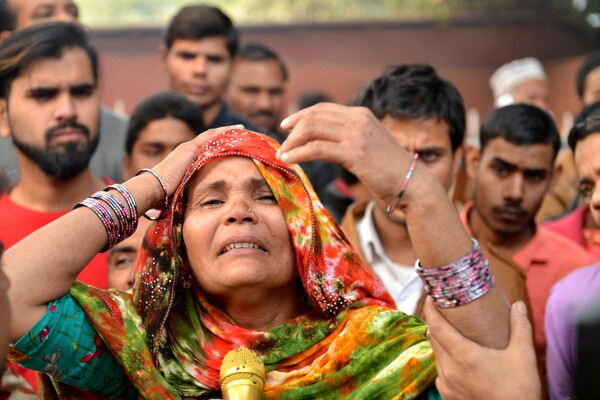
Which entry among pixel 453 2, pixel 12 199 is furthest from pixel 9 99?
pixel 453 2

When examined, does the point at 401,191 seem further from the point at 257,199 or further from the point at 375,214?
the point at 375,214

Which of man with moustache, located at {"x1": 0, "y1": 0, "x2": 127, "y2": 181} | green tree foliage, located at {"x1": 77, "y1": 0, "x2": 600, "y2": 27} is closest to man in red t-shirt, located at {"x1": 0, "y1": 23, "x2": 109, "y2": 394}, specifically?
man with moustache, located at {"x1": 0, "y1": 0, "x2": 127, "y2": 181}

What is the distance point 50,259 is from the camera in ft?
9.44

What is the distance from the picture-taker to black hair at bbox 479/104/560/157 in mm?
4965

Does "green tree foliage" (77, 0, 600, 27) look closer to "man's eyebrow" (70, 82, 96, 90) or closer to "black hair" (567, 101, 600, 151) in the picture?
"man's eyebrow" (70, 82, 96, 90)

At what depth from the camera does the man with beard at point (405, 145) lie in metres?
4.27

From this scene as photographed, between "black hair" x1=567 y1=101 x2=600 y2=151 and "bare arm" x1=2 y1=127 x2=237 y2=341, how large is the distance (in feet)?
6.57

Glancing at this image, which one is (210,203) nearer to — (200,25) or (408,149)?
(408,149)

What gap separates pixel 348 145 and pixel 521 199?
8.34ft

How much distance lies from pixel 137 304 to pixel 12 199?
172 cm

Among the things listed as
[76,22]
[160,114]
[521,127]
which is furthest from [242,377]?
[76,22]

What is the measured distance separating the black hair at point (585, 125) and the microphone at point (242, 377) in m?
1.97


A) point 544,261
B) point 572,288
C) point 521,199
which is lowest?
point 544,261

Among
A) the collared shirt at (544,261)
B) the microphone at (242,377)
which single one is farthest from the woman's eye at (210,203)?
the collared shirt at (544,261)
